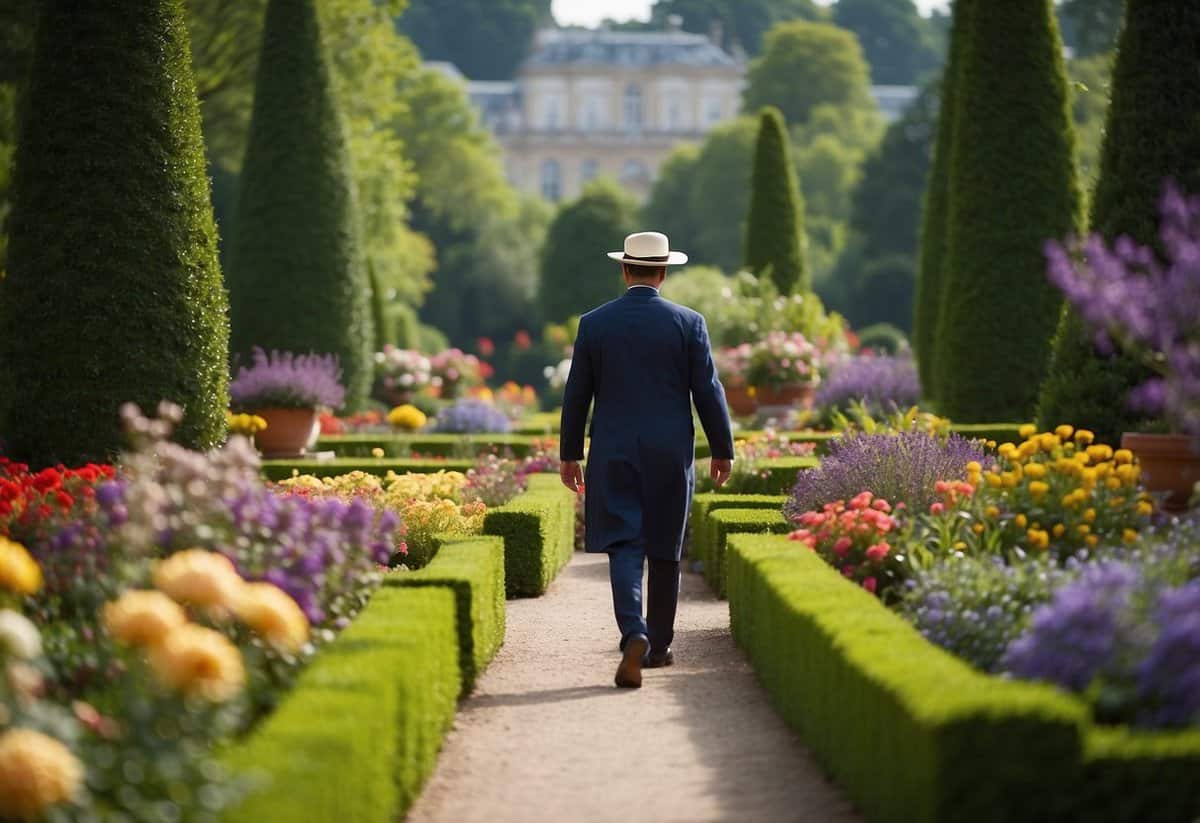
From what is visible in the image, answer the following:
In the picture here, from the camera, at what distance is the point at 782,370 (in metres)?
18.6

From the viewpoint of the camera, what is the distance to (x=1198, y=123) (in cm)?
897

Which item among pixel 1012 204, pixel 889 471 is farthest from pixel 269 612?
pixel 1012 204

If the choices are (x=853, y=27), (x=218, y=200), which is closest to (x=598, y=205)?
(x=218, y=200)

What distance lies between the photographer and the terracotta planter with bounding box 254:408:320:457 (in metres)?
13.8

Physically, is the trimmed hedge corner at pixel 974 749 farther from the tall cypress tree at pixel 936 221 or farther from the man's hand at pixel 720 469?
the tall cypress tree at pixel 936 221

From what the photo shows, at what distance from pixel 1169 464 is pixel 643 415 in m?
2.20

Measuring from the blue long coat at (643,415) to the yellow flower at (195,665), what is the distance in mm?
3055

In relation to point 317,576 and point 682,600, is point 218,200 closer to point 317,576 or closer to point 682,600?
point 682,600

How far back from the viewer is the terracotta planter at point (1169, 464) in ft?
22.9

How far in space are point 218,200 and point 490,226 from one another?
64.0 feet

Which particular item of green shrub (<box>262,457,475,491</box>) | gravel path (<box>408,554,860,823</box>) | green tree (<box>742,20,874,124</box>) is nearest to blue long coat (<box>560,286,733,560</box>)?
gravel path (<box>408,554,860,823</box>)

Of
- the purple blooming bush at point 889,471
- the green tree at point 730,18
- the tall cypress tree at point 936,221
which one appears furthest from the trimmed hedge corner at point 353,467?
the green tree at point 730,18

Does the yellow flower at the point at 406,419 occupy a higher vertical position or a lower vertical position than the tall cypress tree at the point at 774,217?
lower

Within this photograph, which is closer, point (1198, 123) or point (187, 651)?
point (187, 651)
